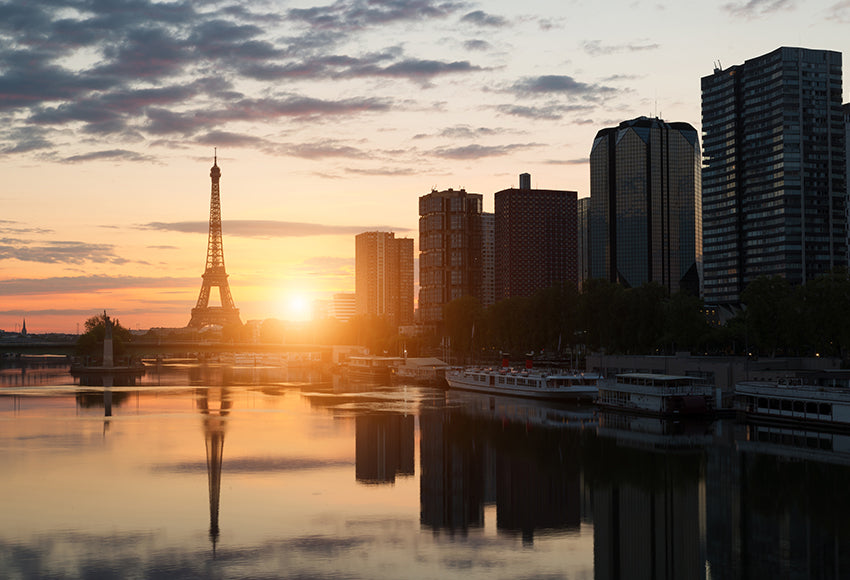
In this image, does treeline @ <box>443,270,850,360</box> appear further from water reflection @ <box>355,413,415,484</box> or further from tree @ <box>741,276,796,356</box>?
water reflection @ <box>355,413,415,484</box>

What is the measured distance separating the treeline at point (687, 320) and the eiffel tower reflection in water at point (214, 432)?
70.6m

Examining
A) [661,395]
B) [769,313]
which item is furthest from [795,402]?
[769,313]

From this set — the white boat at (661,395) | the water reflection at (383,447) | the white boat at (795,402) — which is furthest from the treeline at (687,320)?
the water reflection at (383,447)

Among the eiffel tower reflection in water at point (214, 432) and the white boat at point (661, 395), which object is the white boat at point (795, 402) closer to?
the white boat at point (661, 395)

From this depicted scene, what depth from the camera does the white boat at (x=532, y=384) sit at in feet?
425

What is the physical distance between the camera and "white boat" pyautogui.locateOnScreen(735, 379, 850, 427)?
288ft

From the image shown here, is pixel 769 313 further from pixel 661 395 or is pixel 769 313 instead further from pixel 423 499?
pixel 423 499

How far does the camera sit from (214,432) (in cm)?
9956

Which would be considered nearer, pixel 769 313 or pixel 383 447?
pixel 383 447

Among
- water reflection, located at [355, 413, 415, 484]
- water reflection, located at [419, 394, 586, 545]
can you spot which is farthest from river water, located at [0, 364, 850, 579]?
water reflection, located at [355, 413, 415, 484]

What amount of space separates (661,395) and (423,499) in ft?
165

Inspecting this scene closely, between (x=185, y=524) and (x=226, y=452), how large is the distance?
30.4 meters

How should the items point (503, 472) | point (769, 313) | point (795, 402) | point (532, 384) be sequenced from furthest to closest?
1. point (532, 384)
2. point (769, 313)
3. point (795, 402)
4. point (503, 472)

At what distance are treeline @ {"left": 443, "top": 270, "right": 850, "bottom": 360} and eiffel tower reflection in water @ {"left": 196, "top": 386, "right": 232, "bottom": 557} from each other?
232 feet
